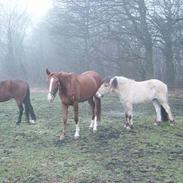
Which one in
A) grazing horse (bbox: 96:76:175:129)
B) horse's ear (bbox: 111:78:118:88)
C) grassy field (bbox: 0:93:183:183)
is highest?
horse's ear (bbox: 111:78:118:88)

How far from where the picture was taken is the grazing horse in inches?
341

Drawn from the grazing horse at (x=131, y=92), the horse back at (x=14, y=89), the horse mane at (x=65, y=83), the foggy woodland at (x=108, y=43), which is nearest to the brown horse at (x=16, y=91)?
the horse back at (x=14, y=89)

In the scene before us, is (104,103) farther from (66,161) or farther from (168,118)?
(66,161)

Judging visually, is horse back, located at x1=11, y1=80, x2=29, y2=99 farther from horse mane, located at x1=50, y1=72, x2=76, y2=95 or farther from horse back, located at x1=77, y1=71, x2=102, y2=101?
horse mane, located at x1=50, y1=72, x2=76, y2=95

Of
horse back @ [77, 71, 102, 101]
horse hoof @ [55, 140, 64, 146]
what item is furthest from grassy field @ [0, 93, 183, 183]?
horse back @ [77, 71, 102, 101]

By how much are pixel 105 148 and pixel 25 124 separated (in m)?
3.67

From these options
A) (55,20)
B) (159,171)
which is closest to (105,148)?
(159,171)

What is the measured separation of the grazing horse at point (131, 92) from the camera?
8672mm

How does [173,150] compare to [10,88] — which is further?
[10,88]

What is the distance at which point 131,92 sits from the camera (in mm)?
8719

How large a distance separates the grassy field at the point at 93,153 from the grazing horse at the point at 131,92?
1.65 feet

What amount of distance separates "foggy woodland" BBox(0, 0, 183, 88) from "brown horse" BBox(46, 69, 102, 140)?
407 inches

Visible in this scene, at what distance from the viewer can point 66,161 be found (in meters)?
6.26

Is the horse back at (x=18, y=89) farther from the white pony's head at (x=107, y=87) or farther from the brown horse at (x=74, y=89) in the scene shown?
the white pony's head at (x=107, y=87)
